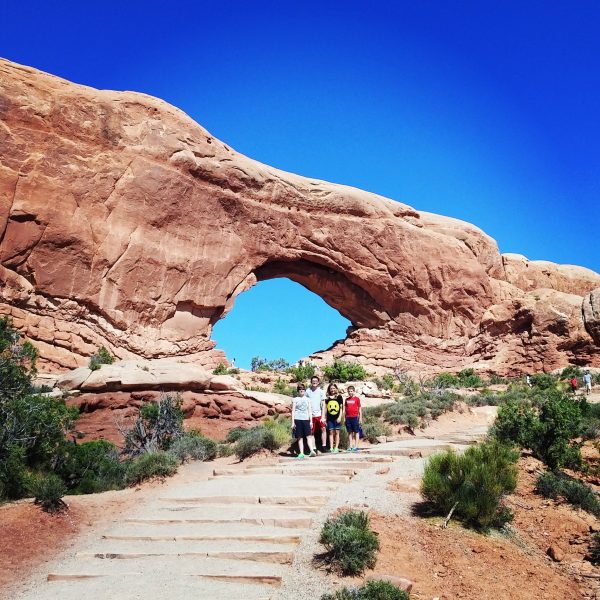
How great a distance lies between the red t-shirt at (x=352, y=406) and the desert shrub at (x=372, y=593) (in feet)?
24.0

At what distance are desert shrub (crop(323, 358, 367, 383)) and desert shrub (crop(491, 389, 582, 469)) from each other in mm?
19479

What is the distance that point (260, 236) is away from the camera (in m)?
32.2

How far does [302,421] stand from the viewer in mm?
11617

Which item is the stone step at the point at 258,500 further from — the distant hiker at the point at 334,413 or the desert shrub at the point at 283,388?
the desert shrub at the point at 283,388

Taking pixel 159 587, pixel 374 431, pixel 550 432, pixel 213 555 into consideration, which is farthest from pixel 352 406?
pixel 159 587

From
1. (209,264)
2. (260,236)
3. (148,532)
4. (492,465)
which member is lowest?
(148,532)

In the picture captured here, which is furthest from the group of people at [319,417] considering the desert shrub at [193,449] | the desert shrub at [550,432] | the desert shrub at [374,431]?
the desert shrub at [550,432]

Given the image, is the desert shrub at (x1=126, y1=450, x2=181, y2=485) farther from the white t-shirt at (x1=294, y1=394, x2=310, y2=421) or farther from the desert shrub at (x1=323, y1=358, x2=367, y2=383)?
the desert shrub at (x1=323, y1=358, x2=367, y2=383)

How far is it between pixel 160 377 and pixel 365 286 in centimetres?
2149

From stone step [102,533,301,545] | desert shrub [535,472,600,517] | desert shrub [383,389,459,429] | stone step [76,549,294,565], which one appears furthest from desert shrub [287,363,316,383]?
stone step [76,549,294,565]

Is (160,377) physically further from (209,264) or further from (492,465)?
(209,264)

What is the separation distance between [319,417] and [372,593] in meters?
7.21

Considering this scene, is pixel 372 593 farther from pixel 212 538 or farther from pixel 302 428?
pixel 302 428

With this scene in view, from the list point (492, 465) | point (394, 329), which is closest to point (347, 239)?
point (394, 329)
